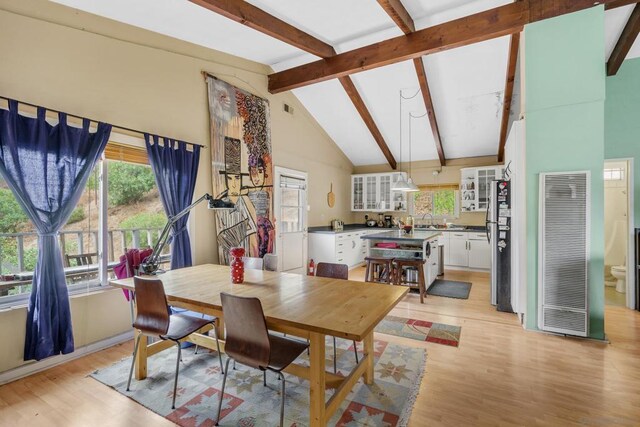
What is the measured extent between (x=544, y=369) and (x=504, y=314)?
4.48 feet

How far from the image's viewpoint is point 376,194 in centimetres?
768

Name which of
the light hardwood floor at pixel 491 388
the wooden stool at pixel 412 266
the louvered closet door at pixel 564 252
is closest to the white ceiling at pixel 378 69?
the louvered closet door at pixel 564 252

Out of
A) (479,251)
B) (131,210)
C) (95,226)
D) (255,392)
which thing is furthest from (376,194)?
(255,392)

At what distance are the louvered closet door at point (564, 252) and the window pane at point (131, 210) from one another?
13.7 feet

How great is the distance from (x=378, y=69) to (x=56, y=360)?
205 inches

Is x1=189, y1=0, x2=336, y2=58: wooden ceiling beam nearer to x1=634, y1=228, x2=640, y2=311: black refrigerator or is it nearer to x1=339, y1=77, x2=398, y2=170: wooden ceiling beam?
x1=339, y1=77, x2=398, y2=170: wooden ceiling beam

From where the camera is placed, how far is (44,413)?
2.00 metres

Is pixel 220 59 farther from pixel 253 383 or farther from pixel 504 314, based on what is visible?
pixel 504 314

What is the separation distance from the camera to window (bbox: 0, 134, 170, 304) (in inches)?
98.6

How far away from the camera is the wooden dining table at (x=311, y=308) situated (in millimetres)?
1576

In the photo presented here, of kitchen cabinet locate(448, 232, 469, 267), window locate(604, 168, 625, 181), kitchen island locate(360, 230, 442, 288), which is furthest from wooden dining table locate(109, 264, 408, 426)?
window locate(604, 168, 625, 181)

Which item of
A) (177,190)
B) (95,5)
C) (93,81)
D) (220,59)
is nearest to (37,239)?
(177,190)

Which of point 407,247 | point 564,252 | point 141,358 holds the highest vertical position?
point 564,252

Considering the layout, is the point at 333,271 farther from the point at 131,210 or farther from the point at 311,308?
the point at 131,210
